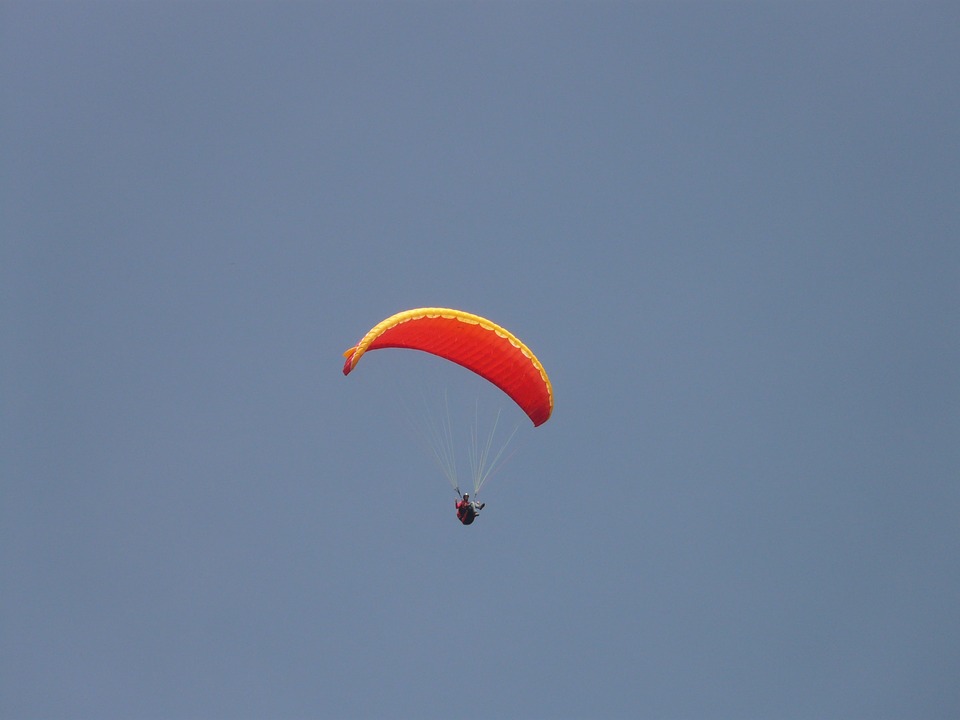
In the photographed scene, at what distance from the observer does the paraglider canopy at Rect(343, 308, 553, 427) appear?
2233cm

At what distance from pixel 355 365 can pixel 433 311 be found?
196 centimetres

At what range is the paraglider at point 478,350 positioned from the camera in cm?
2242

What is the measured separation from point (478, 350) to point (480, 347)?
9cm

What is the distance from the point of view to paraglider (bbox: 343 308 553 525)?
22.4 metres

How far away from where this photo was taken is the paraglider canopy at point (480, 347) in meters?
22.3

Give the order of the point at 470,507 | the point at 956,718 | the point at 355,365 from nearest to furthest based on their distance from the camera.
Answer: the point at 355,365, the point at 470,507, the point at 956,718

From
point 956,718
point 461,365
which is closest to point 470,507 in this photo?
point 461,365

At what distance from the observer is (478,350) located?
76.7ft

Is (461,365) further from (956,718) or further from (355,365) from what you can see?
(956,718)

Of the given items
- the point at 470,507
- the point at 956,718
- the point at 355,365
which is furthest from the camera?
the point at 956,718

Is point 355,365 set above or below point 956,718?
below

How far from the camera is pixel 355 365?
21.1 m

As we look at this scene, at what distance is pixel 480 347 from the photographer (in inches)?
918

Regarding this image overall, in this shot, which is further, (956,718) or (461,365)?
(956,718)
